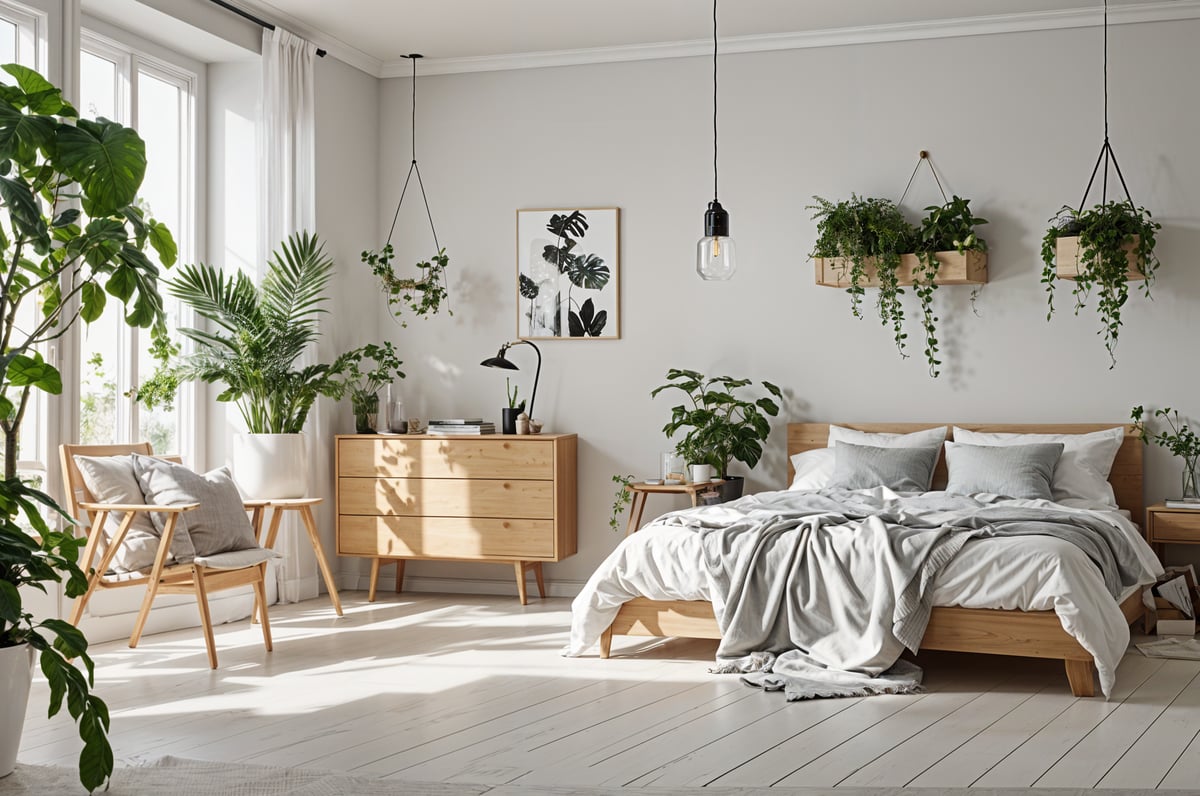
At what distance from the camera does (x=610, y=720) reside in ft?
12.4

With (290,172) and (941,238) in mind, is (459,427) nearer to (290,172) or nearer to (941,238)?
(290,172)

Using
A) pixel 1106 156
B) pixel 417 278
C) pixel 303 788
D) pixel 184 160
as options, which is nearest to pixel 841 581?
pixel 303 788

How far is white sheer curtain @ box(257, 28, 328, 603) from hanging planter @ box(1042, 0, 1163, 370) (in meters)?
3.67

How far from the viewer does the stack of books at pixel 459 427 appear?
6266 mm

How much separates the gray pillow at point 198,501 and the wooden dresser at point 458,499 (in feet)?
4.55

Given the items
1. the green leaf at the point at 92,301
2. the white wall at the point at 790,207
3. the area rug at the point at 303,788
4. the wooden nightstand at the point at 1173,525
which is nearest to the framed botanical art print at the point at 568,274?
the white wall at the point at 790,207

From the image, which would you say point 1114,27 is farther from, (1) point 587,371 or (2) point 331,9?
(2) point 331,9

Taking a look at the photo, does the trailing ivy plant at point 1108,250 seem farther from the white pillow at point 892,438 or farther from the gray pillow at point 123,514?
the gray pillow at point 123,514

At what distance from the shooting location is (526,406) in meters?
6.64

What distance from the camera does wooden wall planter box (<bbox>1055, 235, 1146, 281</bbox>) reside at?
5516mm

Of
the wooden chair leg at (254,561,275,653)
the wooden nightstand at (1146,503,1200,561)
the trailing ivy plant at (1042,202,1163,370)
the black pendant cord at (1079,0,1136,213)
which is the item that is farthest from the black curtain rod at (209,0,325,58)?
the wooden nightstand at (1146,503,1200,561)

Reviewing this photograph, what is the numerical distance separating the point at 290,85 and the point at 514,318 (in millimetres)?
1678

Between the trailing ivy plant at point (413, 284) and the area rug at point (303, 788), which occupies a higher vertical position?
the trailing ivy plant at point (413, 284)

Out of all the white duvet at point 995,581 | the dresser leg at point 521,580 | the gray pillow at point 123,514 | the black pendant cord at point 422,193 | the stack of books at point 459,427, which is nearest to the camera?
the white duvet at point 995,581
